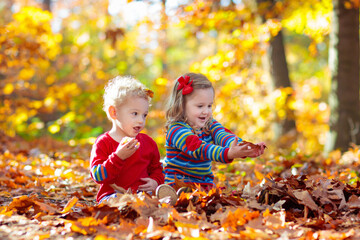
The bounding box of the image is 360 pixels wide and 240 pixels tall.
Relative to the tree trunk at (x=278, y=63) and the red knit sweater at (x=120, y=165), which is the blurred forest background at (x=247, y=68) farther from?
the red knit sweater at (x=120, y=165)

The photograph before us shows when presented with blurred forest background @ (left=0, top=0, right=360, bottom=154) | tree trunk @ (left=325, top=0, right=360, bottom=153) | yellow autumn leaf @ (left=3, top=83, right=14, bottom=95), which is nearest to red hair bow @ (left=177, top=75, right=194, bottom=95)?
blurred forest background @ (left=0, top=0, right=360, bottom=154)

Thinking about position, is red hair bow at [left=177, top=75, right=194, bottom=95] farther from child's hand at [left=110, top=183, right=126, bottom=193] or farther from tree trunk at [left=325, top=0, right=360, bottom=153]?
tree trunk at [left=325, top=0, right=360, bottom=153]

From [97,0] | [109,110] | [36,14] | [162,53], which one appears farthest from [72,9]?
[109,110]

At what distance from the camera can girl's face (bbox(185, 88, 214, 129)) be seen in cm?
311

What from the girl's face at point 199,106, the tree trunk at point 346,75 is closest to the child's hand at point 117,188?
the girl's face at point 199,106

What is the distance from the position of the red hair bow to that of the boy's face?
1.13ft

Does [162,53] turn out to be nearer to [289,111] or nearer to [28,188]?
[289,111]

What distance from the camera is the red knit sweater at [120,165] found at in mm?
2750

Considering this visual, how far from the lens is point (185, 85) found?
3152mm

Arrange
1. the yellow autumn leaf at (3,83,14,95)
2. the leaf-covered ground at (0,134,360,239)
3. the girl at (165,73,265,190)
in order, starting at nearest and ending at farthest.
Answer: the leaf-covered ground at (0,134,360,239), the girl at (165,73,265,190), the yellow autumn leaf at (3,83,14,95)

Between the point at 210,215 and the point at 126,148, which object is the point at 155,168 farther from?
the point at 210,215

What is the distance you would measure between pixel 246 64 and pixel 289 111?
140cm

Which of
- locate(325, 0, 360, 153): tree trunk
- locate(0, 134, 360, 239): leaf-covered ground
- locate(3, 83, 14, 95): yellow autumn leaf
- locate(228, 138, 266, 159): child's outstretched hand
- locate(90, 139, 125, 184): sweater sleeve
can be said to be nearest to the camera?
locate(0, 134, 360, 239): leaf-covered ground

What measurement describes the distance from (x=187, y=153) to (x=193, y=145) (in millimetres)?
114
